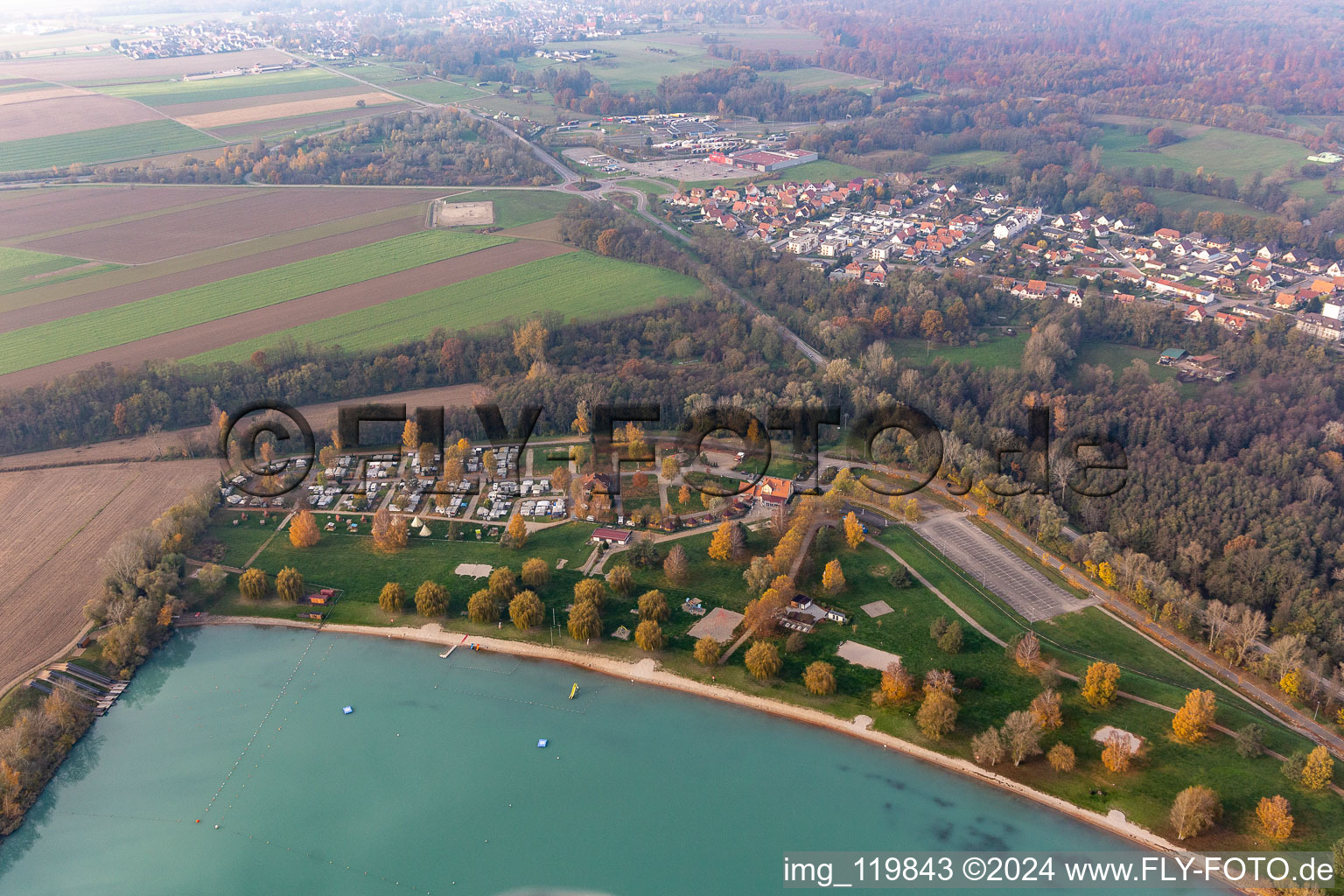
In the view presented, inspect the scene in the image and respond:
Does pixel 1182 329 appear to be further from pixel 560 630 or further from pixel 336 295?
pixel 336 295

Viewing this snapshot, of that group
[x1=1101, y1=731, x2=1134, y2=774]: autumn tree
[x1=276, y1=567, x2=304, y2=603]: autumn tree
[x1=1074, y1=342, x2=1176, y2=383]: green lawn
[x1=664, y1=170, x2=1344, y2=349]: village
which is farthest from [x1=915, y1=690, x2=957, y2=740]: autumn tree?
[x1=664, y1=170, x2=1344, y2=349]: village

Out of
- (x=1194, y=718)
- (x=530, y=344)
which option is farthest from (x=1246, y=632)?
(x=530, y=344)

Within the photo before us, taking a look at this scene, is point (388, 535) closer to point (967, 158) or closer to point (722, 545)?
point (722, 545)

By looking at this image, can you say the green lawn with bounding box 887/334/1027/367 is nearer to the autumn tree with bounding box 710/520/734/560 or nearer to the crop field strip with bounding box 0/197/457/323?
the autumn tree with bounding box 710/520/734/560

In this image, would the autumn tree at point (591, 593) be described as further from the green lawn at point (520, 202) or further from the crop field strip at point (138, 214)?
the crop field strip at point (138, 214)

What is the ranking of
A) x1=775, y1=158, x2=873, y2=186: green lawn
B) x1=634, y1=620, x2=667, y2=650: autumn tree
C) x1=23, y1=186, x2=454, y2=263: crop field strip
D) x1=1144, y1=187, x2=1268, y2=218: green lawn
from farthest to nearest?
x1=775, y1=158, x2=873, y2=186: green lawn, x1=1144, y1=187, x2=1268, y2=218: green lawn, x1=23, y1=186, x2=454, y2=263: crop field strip, x1=634, y1=620, x2=667, y2=650: autumn tree

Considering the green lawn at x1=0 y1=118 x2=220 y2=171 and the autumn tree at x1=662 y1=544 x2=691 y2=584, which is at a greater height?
the green lawn at x1=0 y1=118 x2=220 y2=171

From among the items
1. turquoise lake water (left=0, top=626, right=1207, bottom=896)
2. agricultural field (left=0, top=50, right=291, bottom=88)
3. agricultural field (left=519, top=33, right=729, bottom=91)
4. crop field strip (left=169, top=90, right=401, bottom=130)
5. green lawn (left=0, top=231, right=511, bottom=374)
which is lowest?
turquoise lake water (left=0, top=626, right=1207, bottom=896)
